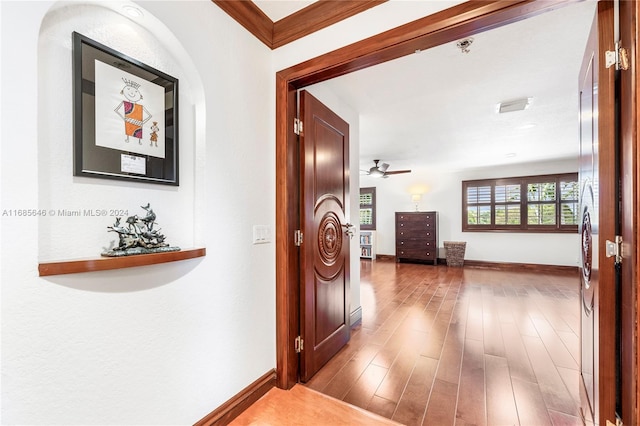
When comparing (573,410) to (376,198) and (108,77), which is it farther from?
(376,198)

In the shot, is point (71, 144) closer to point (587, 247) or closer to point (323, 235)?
point (323, 235)

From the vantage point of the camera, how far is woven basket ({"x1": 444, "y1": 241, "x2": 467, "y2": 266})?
6.71m

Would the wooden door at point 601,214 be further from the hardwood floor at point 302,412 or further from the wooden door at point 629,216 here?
the hardwood floor at point 302,412

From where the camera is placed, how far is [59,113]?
1.01 m

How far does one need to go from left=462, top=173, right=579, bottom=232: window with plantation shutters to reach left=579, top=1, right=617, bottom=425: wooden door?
599cm

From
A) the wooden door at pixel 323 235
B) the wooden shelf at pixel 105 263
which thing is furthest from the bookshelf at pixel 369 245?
the wooden shelf at pixel 105 263

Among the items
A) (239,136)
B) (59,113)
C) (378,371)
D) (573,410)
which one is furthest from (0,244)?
(573,410)

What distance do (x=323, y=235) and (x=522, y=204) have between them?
6323 millimetres

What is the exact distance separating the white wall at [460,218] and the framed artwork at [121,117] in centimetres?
682

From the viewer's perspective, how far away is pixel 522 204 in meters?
6.41

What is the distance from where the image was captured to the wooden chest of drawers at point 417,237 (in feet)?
22.8

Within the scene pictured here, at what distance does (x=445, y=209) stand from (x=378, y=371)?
6040 mm

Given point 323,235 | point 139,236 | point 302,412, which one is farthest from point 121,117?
point 302,412

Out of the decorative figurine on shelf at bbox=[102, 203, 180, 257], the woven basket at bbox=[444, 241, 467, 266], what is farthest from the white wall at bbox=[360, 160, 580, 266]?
the decorative figurine on shelf at bbox=[102, 203, 180, 257]
